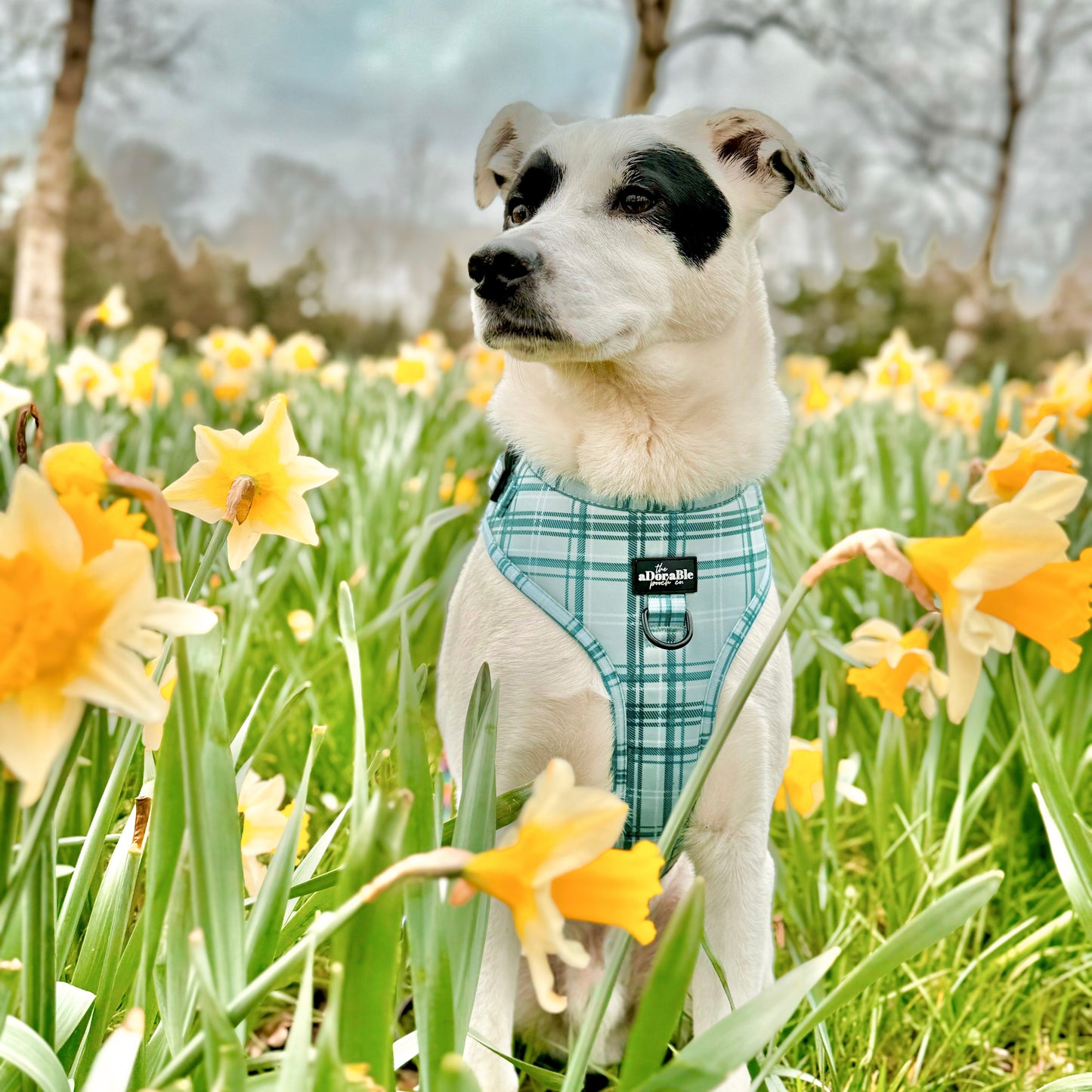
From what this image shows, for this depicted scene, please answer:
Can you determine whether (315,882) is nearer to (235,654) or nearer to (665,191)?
(235,654)

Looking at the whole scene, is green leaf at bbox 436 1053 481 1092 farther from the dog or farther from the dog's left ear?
the dog's left ear

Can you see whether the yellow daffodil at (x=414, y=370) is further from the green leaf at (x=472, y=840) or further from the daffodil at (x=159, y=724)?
the green leaf at (x=472, y=840)

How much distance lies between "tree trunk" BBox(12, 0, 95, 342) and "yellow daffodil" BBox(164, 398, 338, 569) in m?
10.6

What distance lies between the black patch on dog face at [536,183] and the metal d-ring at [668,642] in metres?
0.74

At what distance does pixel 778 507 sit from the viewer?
3.06 m

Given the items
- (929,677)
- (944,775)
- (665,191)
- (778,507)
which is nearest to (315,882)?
Result: (929,677)

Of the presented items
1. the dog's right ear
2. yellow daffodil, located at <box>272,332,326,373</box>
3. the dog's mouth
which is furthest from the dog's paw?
yellow daffodil, located at <box>272,332,326,373</box>

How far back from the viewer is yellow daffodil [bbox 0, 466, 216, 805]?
71 cm

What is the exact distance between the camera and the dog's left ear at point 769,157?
1.68 m

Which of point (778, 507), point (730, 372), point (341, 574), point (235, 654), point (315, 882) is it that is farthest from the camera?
point (778, 507)

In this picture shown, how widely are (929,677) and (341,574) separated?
1.76 m

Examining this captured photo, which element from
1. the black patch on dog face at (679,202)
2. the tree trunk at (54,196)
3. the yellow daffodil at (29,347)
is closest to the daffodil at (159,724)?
the black patch on dog face at (679,202)

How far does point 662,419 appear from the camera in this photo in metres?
1.61

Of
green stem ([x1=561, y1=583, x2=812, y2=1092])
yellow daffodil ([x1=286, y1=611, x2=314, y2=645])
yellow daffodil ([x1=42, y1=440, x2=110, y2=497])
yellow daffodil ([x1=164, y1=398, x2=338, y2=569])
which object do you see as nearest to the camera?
yellow daffodil ([x1=42, y1=440, x2=110, y2=497])
